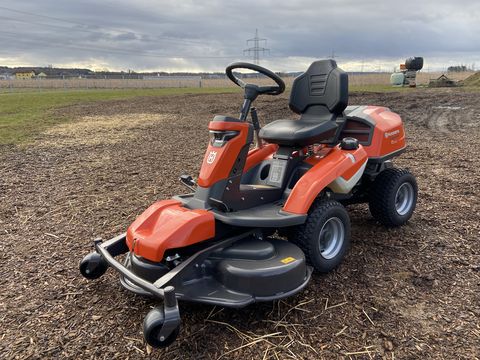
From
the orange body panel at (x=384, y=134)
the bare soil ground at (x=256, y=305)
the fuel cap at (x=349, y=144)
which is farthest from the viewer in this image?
the orange body panel at (x=384, y=134)

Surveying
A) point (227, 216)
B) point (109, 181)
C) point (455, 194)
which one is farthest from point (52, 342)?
point (455, 194)

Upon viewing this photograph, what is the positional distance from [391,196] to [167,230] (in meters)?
2.27

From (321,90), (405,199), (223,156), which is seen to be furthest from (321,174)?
(405,199)

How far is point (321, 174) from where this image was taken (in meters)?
3.31

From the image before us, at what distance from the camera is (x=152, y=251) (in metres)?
2.69

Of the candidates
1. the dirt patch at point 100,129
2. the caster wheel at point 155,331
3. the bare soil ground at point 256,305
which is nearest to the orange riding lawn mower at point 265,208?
the caster wheel at point 155,331

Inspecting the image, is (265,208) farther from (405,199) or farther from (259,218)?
(405,199)

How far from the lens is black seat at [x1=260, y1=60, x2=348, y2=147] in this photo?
344 centimetres

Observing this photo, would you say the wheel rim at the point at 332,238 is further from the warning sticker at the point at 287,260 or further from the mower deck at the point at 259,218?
the warning sticker at the point at 287,260

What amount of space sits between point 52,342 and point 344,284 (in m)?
2.03

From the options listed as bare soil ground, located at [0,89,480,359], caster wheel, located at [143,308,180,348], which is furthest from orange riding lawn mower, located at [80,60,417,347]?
bare soil ground, located at [0,89,480,359]

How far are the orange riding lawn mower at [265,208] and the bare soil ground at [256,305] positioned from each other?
0.24 m

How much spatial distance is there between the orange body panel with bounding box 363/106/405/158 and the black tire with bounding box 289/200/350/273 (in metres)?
0.84

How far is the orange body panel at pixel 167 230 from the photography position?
269 centimetres
